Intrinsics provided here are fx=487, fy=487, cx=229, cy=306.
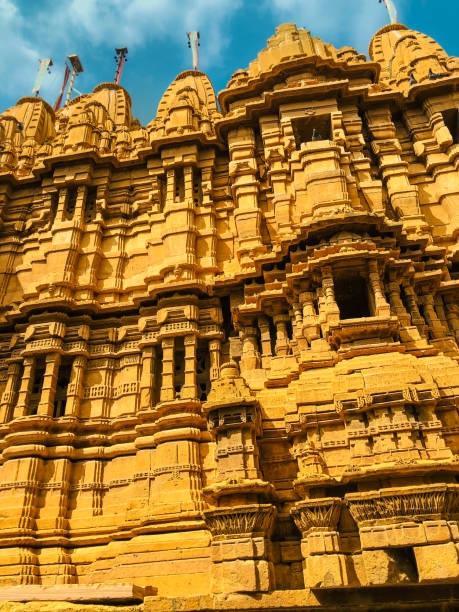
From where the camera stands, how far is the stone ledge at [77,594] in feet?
25.0

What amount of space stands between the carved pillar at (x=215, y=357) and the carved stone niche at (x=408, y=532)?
708 centimetres

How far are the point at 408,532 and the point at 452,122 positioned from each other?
1721 centimetres

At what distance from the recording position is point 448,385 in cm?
1041

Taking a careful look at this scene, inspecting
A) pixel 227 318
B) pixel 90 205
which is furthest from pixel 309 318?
pixel 90 205

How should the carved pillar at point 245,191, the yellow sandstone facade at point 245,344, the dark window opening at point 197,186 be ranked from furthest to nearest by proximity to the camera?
the dark window opening at point 197,186 < the carved pillar at point 245,191 < the yellow sandstone facade at point 245,344

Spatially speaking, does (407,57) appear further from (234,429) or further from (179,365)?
(234,429)

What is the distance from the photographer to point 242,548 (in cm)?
828

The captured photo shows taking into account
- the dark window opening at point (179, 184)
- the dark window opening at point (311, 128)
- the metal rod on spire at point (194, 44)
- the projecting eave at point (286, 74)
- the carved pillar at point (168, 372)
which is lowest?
the carved pillar at point (168, 372)

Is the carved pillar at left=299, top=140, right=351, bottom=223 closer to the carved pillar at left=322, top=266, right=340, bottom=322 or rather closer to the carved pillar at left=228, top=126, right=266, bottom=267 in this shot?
the carved pillar at left=228, top=126, right=266, bottom=267

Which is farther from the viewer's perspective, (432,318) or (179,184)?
(179,184)

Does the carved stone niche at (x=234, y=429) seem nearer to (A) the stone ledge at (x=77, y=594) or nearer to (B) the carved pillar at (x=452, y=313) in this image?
(A) the stone ledge at (x=77, y=594)

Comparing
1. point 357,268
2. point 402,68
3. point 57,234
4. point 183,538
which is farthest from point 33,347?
point 402,68

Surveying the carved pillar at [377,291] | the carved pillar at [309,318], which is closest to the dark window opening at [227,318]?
the carved pillar at [309,318]

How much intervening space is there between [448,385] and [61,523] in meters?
10.4
